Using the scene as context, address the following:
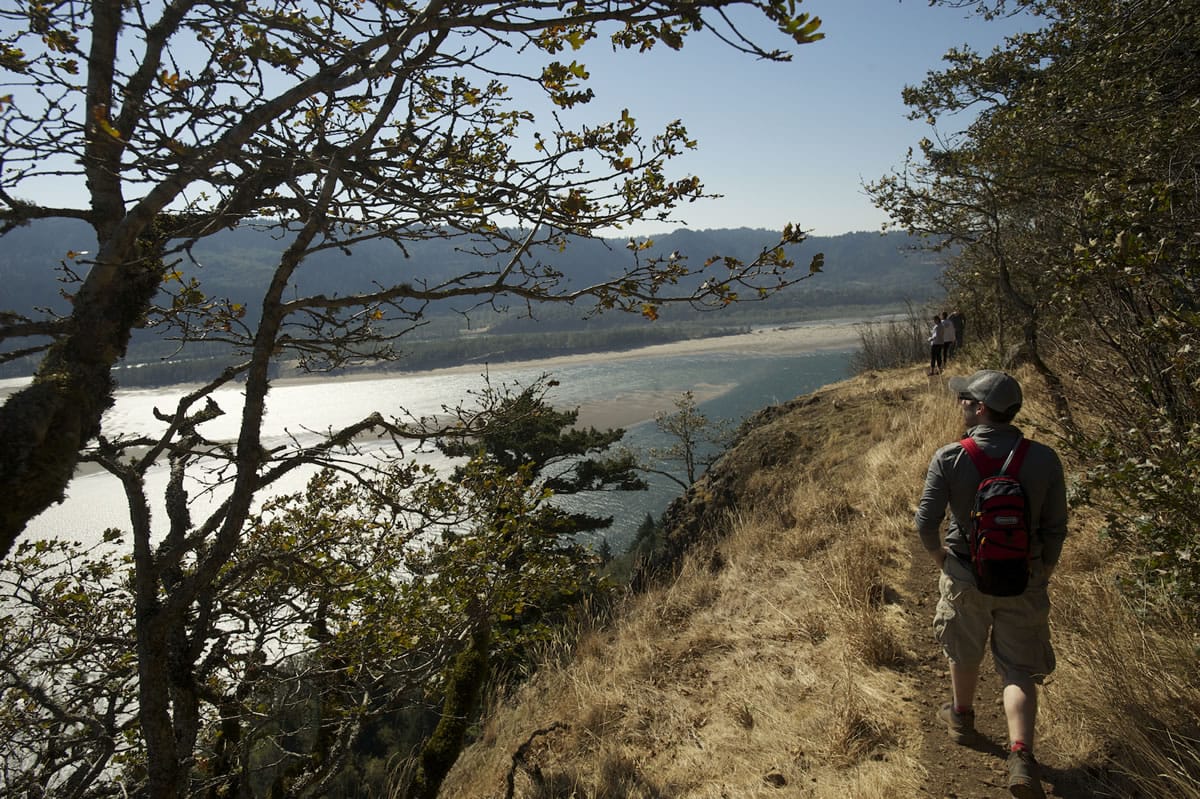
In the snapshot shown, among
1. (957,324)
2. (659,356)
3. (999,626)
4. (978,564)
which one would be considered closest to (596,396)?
(659,356)

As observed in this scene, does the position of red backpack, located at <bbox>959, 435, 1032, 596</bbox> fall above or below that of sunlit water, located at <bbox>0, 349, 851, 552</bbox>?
above

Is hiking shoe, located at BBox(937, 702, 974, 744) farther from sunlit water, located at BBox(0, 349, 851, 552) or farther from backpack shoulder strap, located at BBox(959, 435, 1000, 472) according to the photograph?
sunlit water, located at BBox(0, 349, 851, 552)

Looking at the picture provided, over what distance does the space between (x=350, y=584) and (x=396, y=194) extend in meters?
2.82

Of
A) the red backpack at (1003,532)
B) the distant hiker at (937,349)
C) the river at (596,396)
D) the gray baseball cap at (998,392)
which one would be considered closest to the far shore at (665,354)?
the river at (596,396)

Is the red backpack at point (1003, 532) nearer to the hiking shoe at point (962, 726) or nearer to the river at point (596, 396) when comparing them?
the hiking shoe at point (962, 726)

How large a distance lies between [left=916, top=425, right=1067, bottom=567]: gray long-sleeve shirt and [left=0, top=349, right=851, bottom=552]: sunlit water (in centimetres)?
2151

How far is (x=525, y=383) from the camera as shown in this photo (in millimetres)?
48094

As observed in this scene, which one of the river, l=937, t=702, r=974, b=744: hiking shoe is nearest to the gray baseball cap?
l=937, t=702, r=974, b=744: hiking shoe

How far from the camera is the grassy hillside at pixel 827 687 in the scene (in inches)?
Result: 115

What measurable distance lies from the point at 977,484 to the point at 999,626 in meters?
0.68

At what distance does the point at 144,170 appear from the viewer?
272 centimetres

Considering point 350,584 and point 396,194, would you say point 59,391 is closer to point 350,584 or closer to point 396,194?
point 396,194

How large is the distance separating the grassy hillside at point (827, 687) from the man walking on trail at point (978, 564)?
375mm

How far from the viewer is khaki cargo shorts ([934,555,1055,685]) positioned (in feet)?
9.32
